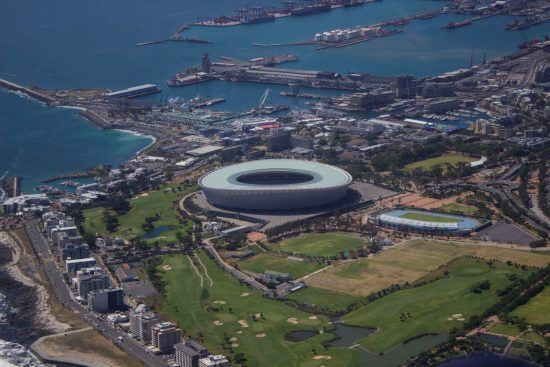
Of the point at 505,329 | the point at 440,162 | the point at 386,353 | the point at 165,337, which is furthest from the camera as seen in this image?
the point at 440,162

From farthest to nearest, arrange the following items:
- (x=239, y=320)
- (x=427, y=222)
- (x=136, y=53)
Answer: (x=136, y=53) → (x=427, y=222) → (x=239, y=320)

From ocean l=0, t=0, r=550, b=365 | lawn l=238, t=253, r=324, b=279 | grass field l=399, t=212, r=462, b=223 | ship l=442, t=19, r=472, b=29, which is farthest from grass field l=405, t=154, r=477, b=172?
ship l=442, t=19, r=472, b=29

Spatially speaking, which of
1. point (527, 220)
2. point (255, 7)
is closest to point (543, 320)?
point (527, 220)

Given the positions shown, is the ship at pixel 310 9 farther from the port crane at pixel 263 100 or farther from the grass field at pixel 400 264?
the grass field at pixel 400 264

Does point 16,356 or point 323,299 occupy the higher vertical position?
point 16,356

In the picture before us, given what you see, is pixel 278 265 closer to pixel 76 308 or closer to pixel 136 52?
pixel 76 308

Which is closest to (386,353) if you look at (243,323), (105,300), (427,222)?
(243,323)

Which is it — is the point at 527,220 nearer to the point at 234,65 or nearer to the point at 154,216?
the point at 154,216

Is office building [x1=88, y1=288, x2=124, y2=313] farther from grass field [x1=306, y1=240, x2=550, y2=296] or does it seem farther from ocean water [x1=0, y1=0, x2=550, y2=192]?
ocean water [x1=0, y1=0, x2=550, y2=192]
